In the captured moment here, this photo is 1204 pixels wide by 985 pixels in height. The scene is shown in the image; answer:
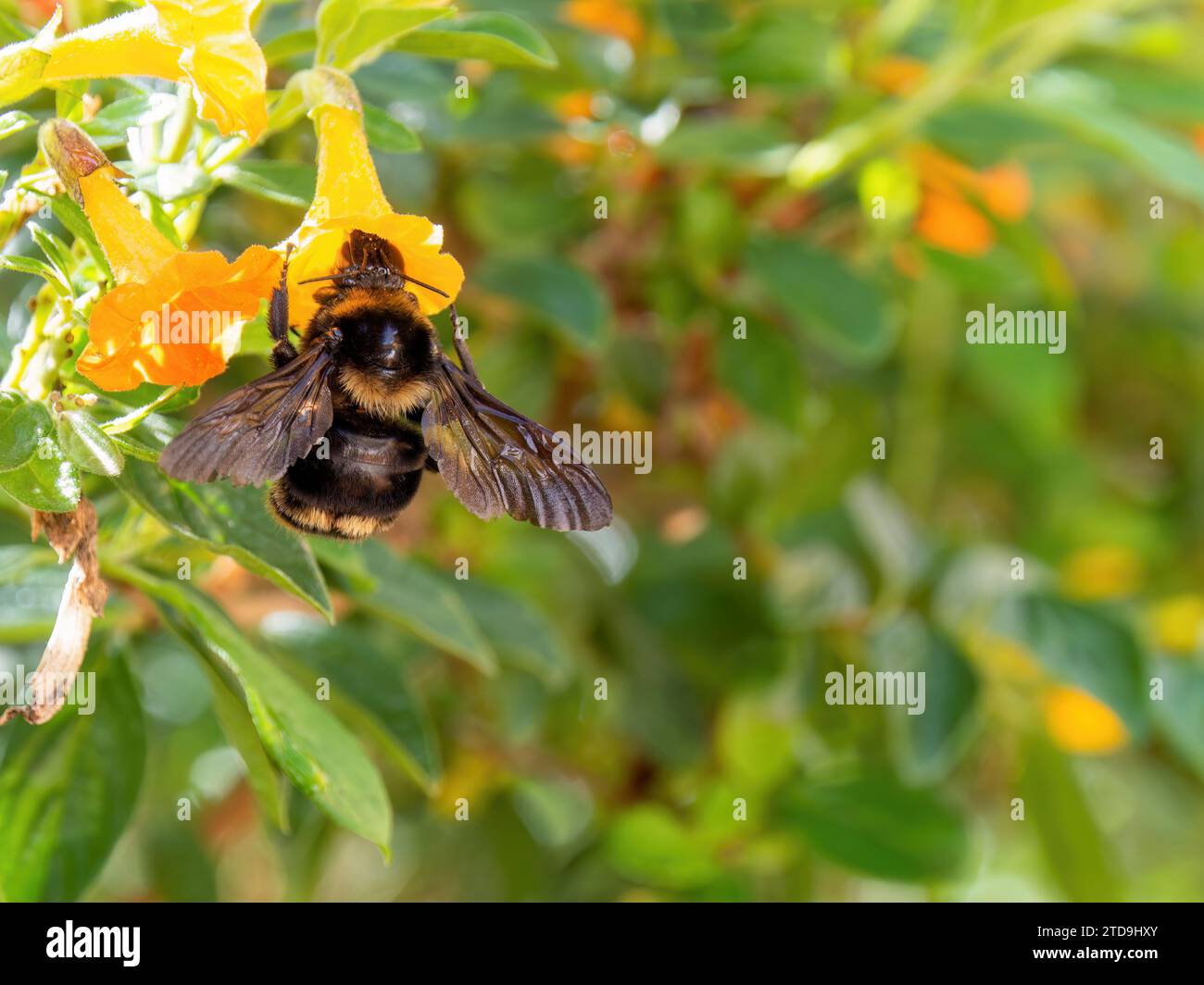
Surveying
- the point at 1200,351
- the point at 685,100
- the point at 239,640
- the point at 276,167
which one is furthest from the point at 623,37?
the point at 1200,351

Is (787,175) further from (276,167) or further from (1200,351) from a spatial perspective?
(1200,351)

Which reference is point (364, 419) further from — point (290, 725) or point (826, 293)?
point (826, 293)

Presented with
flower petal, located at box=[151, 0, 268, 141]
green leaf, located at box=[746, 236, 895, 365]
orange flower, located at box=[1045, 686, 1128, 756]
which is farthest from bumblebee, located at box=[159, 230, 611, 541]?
orange flower, located at box=[1045, 686, 1128, 756]

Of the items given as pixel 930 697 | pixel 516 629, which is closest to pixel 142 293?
pixel 516 629

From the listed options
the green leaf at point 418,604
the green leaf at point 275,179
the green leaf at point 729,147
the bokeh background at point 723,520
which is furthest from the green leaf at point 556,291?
the green leaf at point 275,179

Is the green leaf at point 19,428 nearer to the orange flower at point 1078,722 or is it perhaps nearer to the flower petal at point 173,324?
the flower petal at point 173,324

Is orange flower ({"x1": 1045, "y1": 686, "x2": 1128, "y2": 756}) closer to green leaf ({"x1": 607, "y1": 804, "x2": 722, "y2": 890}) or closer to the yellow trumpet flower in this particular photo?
green leaf ({"x1": 607, "y1": 804, "x2": 722, "y2": 890})
